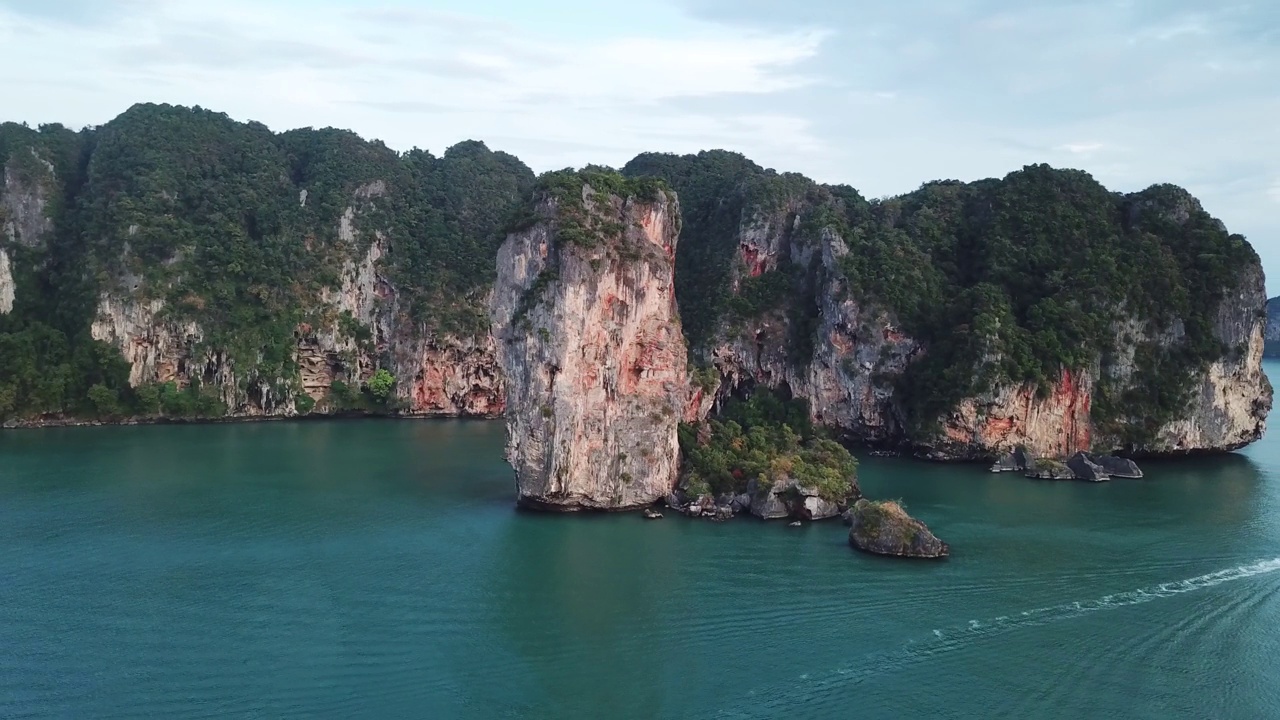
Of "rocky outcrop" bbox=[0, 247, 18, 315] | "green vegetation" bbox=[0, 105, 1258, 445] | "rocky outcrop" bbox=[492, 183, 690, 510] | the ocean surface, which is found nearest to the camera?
the ocean surface

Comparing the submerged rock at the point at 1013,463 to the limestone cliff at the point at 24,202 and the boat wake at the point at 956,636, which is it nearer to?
the boat wake at the point at 956,636

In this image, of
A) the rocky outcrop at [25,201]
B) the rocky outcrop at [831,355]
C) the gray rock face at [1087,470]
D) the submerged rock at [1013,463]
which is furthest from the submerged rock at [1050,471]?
the rocky outcrop at [25,201]

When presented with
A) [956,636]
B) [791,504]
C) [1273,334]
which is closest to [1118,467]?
[791,504]

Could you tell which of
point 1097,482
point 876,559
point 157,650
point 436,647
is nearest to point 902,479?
point 1097,482

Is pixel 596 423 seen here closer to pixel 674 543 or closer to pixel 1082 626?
pixel 674 543

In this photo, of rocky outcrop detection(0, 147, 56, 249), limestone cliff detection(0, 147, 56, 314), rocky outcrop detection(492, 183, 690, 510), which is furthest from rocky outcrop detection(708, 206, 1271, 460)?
rocky outcrop detection(0, 147, 56, 249)

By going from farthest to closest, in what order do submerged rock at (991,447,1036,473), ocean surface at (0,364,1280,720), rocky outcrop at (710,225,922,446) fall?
rocky outcrop at (710,225,922,446) → submerged rock at (991,447,1036,473) → ocean surface at (0,364,1280,720)

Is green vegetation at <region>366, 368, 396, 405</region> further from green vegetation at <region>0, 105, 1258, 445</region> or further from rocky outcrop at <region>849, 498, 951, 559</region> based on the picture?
rocky outcrop at <region>849, 498, 951, 559</region>
